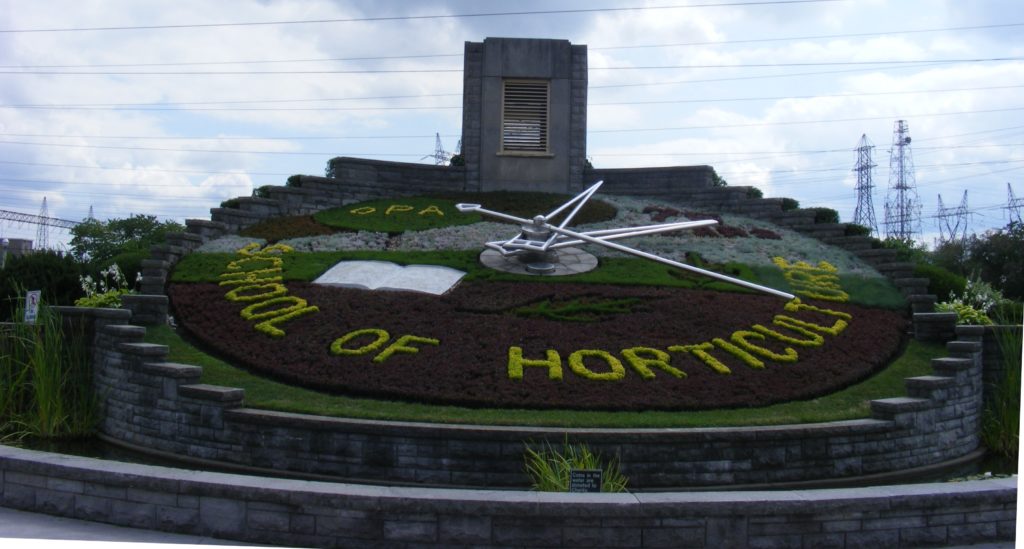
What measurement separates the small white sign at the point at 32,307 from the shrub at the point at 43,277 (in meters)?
3.94

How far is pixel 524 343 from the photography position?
10711 mm

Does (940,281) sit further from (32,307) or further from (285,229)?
(32,307)

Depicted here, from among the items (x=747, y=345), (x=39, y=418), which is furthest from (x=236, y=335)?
(x=747, y=345)

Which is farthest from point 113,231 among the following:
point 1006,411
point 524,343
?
point 1006,411

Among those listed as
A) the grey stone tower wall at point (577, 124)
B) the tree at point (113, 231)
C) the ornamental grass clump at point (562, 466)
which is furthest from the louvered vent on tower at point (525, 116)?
the tree at point (113, 231)

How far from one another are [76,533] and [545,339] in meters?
6.03

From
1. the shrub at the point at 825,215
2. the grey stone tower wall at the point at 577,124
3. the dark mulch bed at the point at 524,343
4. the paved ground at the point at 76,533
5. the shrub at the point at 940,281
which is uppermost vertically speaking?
the grey stone tower wall at the point at 577,124

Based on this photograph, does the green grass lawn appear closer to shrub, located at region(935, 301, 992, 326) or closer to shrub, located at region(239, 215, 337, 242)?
shrub, located at region(935, 301, 992, 326)

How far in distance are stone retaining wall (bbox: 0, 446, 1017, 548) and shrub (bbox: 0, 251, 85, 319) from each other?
8905 millimetres

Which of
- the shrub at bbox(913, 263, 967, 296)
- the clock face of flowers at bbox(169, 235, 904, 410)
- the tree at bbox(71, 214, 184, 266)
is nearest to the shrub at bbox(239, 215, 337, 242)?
the clock face of flowers at bbox(169, 235, 904, 410)

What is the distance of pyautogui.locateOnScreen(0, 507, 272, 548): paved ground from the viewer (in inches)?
225

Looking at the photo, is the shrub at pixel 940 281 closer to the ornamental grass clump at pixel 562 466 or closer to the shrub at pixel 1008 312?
the shrub at pixel 1008 312

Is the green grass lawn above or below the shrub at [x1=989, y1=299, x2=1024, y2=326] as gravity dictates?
below

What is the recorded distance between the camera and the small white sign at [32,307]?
32.1 feet
